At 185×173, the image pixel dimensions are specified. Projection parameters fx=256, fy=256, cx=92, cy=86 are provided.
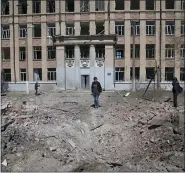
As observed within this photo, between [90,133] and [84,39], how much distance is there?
115 cm

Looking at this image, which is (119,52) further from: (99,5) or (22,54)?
(22,54)

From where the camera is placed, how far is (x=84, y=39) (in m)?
3.04

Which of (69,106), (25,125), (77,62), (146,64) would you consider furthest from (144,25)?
(25,125)

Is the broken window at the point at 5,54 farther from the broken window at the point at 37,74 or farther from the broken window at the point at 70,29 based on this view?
the broken window at the point at 70,29

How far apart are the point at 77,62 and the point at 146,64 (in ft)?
3.78

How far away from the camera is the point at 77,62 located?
2.97 meters

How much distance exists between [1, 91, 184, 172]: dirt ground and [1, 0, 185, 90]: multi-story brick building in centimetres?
29


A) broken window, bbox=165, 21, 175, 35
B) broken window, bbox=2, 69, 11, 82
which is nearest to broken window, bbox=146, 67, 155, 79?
broken window, bbox=165, 21, 175, 35

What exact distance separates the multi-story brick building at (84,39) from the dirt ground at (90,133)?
29cm

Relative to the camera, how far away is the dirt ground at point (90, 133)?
2760 mm

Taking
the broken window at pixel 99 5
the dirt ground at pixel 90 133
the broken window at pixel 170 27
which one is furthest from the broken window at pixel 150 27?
the dirt ground at pixel 90 133

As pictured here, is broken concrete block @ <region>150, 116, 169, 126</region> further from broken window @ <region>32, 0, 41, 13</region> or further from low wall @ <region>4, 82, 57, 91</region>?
broken window @ <region>32, 0, 41, 13</region>

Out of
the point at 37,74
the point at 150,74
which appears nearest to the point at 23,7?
the point at 37,74

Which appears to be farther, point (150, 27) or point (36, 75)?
point (150, 27)
